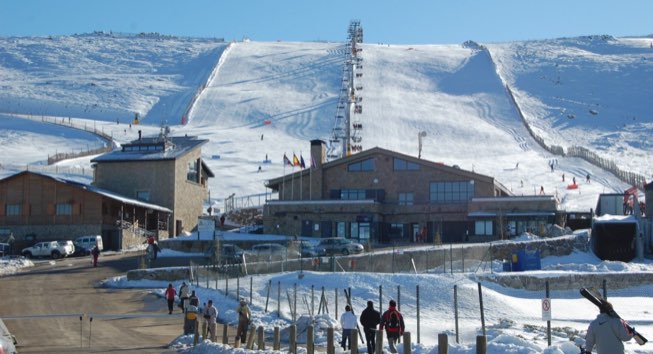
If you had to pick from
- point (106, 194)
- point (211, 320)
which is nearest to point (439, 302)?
point (211, 320)

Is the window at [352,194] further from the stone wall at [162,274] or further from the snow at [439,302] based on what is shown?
the snow at [439,302]

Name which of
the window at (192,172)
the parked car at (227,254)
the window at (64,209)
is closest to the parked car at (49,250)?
the window at (64,209)

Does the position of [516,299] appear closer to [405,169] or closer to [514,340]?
[514,340]

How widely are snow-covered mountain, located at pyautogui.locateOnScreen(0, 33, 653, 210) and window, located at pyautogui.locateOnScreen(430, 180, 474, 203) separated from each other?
1437 cm

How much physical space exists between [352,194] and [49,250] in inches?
651

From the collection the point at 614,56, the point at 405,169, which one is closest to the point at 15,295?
the point at 405,169

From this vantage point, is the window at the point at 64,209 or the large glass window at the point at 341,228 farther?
the window at the point at 64,209

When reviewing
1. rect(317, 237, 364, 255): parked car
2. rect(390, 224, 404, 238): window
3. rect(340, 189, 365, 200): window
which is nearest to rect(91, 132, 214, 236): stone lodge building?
rect(340, 189, 365, 200): window

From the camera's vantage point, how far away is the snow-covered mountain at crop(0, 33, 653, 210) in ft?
308

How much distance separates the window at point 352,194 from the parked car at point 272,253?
12.1 metres

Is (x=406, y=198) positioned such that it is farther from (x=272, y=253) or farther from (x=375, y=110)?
(x=375, y=110)

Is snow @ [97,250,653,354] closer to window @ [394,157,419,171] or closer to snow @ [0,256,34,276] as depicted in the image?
snow @ [0,256,34,276]

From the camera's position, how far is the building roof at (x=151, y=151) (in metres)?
60.5

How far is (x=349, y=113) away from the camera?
95.2 m
